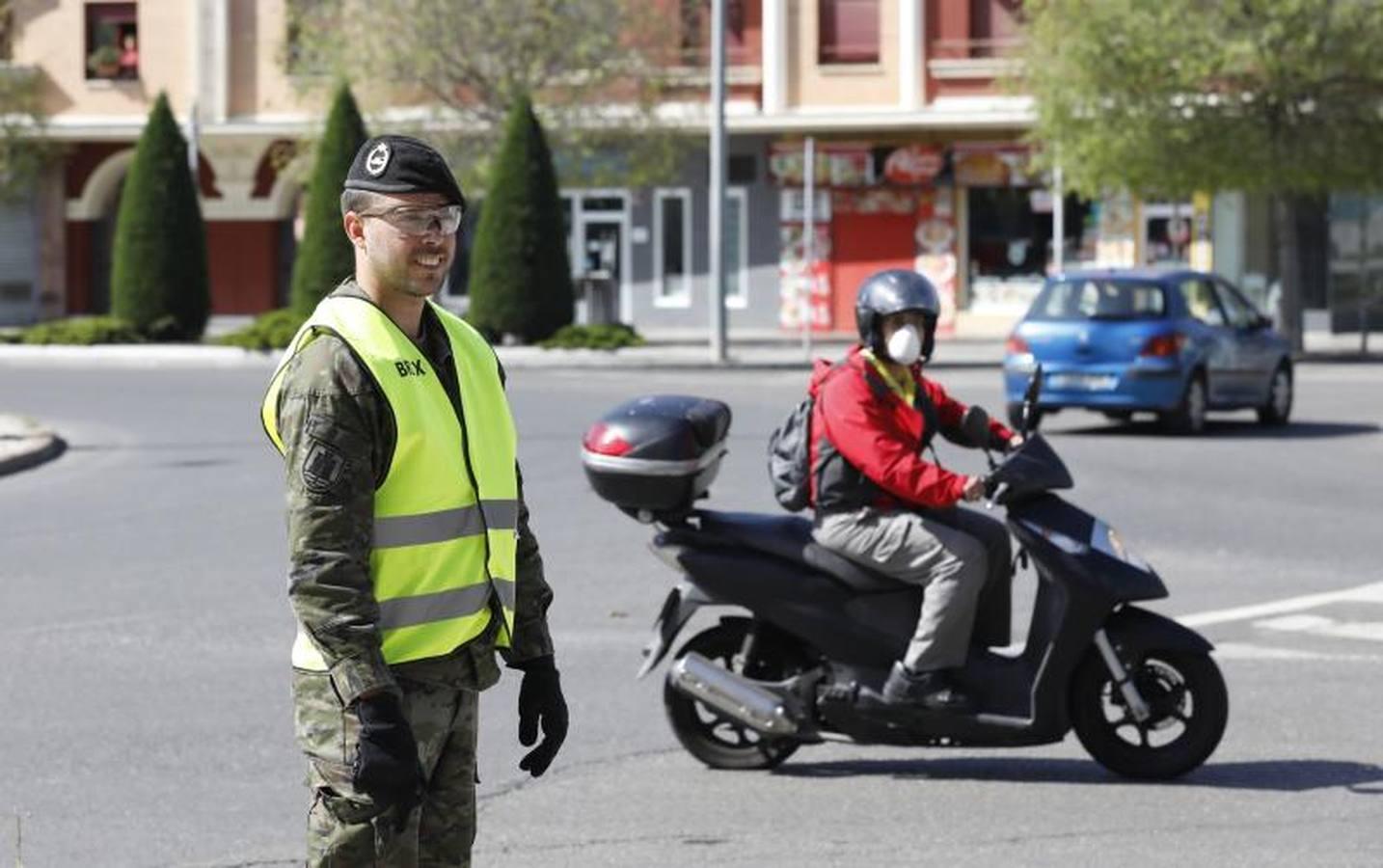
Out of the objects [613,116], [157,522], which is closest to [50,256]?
[613,116]

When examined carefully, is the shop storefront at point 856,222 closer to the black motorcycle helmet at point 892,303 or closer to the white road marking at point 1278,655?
the white road marking at point 1278,655

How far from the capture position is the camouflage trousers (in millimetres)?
4520

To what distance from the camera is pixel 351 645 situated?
4402 millimetres

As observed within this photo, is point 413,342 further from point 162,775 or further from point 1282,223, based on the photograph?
point 1282,223

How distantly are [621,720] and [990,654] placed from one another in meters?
1.52

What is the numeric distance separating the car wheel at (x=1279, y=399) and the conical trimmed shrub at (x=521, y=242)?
51.0 feet

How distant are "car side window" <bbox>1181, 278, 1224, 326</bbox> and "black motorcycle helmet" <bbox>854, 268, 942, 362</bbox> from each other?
53.3ft

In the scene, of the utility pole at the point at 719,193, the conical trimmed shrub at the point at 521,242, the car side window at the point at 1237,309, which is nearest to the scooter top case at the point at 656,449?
the car side window at the point at 1237,309

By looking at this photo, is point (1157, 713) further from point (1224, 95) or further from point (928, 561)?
point (1224, 95)

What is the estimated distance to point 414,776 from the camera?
4.37 meters

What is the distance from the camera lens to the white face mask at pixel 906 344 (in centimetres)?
817

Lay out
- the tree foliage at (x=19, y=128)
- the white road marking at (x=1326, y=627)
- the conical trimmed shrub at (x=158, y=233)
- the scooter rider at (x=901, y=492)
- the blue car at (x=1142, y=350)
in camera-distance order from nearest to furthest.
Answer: the scooter rider at (x=901, y=492) < the white road marking at (x=1326, y=627) < the blue car at (x=1142, y=350) < the conical trimmed shrub at (x=158, y=233) < the tree foliage at (x=19, y=128)

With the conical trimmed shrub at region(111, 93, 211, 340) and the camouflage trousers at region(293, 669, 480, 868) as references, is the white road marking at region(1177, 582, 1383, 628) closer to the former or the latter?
the camouflage trousers at region(293, 669, 480, 868)

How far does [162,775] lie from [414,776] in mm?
4202
